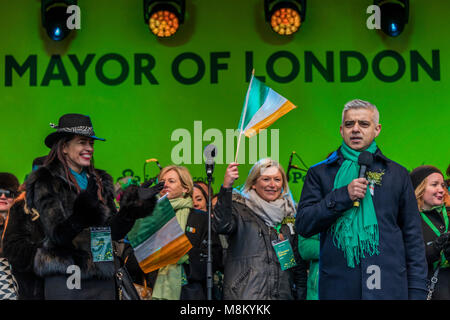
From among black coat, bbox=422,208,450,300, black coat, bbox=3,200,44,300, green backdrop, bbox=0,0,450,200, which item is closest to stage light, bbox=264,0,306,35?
green backdrop, bbox=0,0,450,200

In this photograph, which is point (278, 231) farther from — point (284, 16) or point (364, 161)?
point (284, 16)

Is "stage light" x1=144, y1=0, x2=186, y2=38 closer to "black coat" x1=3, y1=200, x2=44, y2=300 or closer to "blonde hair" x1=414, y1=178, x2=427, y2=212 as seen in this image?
"blonde hair" x1=414, y1=178, x2=427, y2=212

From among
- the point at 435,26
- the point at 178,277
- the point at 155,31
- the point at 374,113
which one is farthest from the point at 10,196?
the point at 435,26

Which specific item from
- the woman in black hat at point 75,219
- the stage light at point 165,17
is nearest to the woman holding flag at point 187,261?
the woman in black hat at point 75,219

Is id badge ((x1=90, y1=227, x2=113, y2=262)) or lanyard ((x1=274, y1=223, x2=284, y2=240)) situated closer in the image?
id badge ((x1=90, y1=227, x2=113, y2=262))

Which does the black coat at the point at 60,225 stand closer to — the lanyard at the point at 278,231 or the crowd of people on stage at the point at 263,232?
the crowd of people on stage at the point at 263,232

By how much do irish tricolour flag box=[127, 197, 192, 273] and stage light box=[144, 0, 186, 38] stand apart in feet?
10.5

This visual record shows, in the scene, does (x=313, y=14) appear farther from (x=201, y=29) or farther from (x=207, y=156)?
(x=207, y=156)

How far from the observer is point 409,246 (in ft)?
11.3

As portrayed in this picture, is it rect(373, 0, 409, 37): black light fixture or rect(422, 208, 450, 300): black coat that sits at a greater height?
rect(373, 0, 409, 37): black light fixture

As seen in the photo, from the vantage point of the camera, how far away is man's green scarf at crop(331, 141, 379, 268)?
11.1 feet

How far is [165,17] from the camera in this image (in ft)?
23.7

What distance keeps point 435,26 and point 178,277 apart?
430 centimetres

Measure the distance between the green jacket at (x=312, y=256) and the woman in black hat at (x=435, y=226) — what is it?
2.48ft
